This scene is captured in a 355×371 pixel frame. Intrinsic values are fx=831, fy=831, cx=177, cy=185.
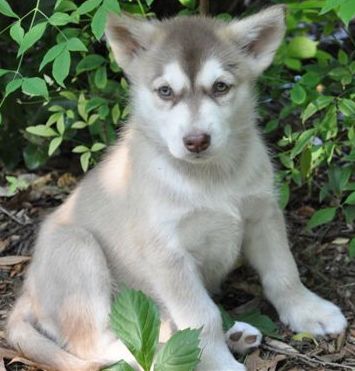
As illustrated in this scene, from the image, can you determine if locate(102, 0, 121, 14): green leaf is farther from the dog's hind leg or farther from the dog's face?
the dog's hind leg

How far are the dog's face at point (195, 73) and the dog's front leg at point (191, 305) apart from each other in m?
0.51

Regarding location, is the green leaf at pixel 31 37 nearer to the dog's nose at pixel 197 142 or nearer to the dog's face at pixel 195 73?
the dog's face at pixel 195 73

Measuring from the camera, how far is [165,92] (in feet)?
12.7

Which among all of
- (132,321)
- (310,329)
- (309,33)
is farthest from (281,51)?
(132,321)

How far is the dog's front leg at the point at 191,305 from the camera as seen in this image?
150 inches

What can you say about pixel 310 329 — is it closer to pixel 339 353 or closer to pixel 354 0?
pixel 339 353

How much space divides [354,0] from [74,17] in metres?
1.32

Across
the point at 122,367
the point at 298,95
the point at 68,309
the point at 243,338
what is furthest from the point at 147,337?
the point at 298,95

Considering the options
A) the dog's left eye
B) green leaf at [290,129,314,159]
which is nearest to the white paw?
green leaf at [290,129,314,159]

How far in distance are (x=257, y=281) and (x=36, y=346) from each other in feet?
4.76

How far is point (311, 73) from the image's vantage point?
471 cm

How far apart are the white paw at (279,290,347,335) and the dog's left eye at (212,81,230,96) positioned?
119 cm

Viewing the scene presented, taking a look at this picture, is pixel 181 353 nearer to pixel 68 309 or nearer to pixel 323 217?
pixel 68 309

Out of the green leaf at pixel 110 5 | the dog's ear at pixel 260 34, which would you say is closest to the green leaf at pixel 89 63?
the dog's ear at pixel 260 34
